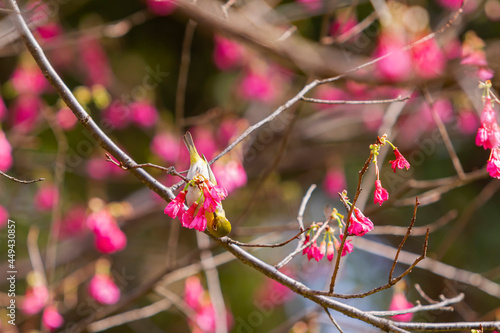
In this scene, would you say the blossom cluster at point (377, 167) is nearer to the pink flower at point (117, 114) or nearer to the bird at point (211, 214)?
the bird at point (211, 214)

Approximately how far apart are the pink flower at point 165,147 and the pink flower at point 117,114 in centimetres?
34

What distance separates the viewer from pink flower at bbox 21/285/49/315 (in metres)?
2.43

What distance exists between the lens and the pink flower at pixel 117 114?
12.5 feet

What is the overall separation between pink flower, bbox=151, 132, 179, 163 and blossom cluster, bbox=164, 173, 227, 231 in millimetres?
2606

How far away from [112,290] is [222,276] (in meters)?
1.91

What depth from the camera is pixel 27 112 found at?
136 inches

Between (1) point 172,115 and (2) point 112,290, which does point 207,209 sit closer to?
(2) point 112,290

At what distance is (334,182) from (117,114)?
1.67 metres

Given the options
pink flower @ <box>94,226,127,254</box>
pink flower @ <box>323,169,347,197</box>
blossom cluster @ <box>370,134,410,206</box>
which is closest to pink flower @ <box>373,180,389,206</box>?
blossom cluster @ <box>370,134,410,206</box>

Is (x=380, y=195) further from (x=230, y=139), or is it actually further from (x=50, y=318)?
(x=230, y=139)

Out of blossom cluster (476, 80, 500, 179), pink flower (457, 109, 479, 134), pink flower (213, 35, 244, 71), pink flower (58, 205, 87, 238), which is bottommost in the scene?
blossom cluster (476, 80, 500, 179)

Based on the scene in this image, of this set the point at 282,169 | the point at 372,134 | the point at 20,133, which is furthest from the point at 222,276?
the point at 20,133

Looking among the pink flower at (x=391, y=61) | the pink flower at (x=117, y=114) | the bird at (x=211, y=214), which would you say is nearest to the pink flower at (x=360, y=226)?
the bird at (x=211, y=214)

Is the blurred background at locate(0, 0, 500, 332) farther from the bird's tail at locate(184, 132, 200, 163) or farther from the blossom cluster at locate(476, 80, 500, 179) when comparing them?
the bird's tail at locate(184, 132, 200, 163)
